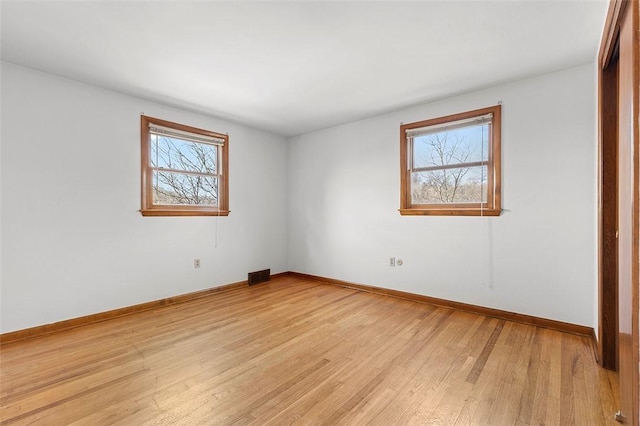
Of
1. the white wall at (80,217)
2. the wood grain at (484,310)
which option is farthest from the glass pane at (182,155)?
the wood grain at (484,310)

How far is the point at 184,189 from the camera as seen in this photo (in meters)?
3.87

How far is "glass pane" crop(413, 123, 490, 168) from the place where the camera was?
3.21 metres

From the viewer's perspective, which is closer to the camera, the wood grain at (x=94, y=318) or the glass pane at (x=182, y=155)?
the wood grain at (x=94, y=318)

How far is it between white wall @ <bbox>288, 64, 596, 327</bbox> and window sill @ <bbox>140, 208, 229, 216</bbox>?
1841mm

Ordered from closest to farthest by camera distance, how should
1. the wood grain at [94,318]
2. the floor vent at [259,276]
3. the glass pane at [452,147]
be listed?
1. the wood grain at [94,318]
2. the glass pane at [452,147]
3. the floor vent at [259,276]

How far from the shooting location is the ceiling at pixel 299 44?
→ 1894 mm

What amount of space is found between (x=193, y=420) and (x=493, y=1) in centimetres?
310

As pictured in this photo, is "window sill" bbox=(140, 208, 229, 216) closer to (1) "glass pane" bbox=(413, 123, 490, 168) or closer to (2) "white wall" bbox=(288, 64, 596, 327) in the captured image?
(2) "white wall" bbox=(288, 64, 596, 327)

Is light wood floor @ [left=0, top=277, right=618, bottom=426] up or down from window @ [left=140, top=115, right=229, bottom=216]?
down

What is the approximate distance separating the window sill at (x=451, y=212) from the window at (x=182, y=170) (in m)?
2.64

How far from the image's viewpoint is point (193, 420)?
5.06 ft

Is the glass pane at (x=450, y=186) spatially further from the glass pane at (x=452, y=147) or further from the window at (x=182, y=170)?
the window at (x=182, y=170)

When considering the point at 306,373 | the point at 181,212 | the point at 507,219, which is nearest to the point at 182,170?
the point at 181,212

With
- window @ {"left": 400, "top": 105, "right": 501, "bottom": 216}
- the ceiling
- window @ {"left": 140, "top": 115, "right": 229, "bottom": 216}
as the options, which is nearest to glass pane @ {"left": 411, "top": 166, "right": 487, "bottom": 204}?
window @ {"left": 400, "top": 105, "right": 501, "bottom": 216}
